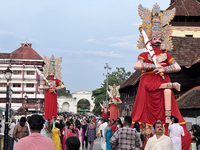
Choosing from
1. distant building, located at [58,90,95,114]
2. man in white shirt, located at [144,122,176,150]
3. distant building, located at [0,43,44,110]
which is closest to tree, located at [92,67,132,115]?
distant building, located at [0,43,44,110]

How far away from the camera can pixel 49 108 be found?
72.7 ft

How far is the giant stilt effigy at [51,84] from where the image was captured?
21.7 metres

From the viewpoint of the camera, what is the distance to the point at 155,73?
11711mm

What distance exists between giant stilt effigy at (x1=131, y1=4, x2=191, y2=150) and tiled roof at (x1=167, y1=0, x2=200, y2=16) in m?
27.0

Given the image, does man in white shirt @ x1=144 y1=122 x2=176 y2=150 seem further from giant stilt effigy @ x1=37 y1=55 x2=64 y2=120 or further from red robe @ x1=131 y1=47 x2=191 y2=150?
giant stilt effigy @ x1=37 y1=55 x2=64 y2=120

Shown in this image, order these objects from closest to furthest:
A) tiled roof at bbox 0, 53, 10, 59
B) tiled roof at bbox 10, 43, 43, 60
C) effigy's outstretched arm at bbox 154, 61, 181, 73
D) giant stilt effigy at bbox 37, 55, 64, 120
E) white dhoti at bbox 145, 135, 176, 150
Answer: white dhoti at bbox 145, 135, 176, 150 → effigy's outstretched arm at bbox 154, 61, 181, 73 → giant stilt effigy at bbox 37, 55, 64, 120 → tiled roof at bbox 0, 53, 10, 59 → tiled roof at bbox 10, 43, 43, 60

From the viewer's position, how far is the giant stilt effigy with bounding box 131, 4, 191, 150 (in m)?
11.5

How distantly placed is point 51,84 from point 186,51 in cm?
1018

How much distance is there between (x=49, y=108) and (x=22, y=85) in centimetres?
5128

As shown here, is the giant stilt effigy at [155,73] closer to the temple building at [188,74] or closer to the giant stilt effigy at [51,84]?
the temple building at [188,74]

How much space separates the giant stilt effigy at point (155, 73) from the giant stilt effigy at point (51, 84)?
34.5 ft

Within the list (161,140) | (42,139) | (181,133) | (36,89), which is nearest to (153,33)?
(181,133)

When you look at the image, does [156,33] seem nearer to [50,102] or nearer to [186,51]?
[50,102]

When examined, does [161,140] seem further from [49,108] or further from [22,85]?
[22,85]
